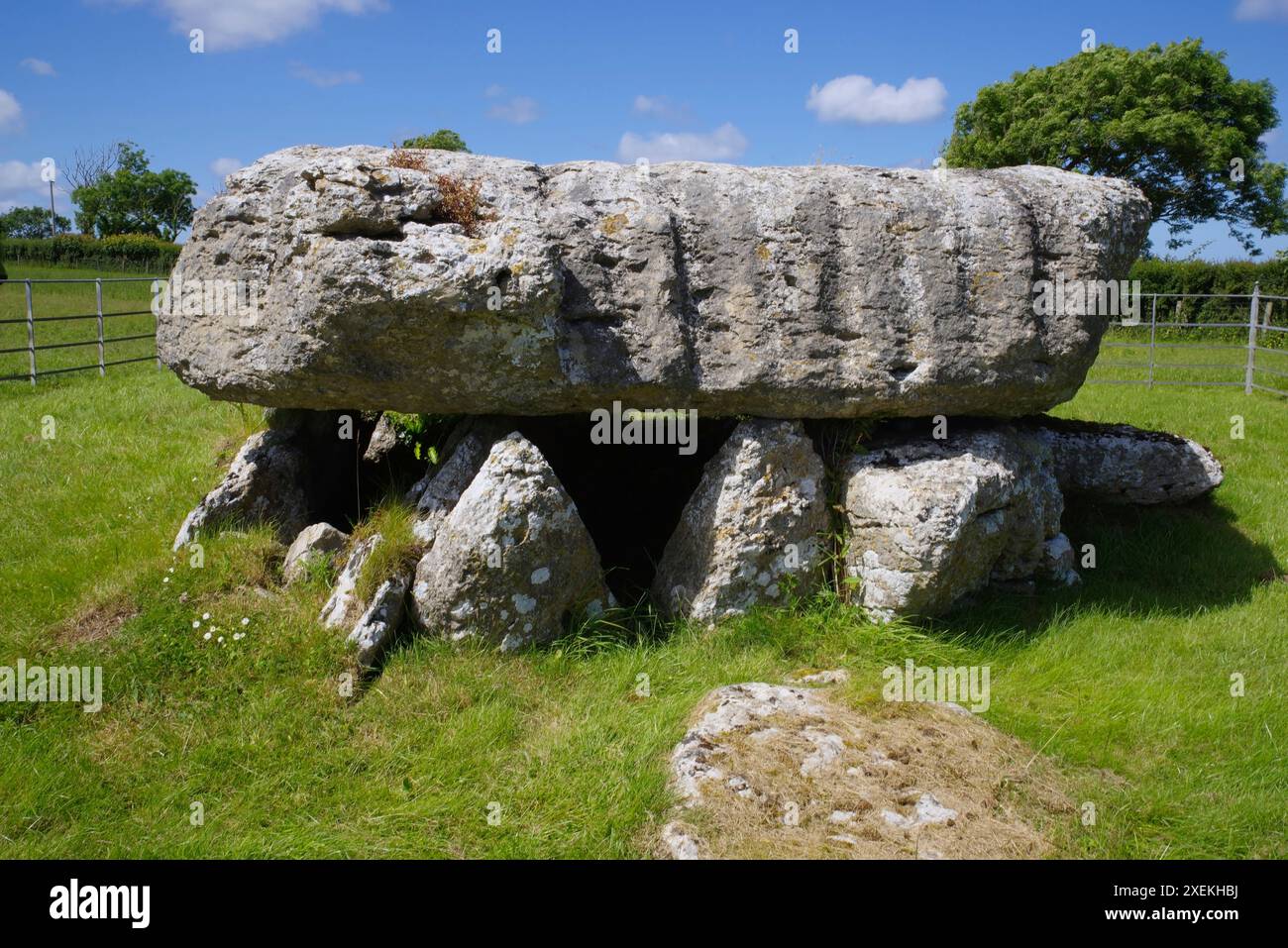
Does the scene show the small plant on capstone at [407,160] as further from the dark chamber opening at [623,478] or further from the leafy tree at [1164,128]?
the leafy tree at [1164,128]

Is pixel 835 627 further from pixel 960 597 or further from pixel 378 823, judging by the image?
pixel 378 823

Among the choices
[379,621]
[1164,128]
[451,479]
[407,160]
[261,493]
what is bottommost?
[379,621]

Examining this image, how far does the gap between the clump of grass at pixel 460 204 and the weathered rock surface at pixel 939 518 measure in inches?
124

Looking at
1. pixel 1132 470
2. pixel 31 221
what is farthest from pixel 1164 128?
pixel 31 221

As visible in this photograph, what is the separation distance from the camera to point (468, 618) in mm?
6039

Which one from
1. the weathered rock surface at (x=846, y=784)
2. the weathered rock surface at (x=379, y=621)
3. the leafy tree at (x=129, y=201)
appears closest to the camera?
the weathered rock surface at (x=846, y=784)

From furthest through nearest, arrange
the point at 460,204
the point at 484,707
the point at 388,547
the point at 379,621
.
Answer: the point at 388,547 < the point at 460,204 < the point at 379,621 < the point at 484,707

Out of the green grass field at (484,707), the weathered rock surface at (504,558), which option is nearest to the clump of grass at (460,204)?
the weathered rock surface at (504,558)

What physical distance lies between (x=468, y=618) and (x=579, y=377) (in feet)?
5.67

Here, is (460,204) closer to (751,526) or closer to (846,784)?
(751,526)

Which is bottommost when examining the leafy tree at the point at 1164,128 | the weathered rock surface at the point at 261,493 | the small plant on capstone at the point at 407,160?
the weathered rock surface at the point at 261,493

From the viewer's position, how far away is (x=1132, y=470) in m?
8.73

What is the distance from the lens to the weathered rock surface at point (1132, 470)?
8727 mm

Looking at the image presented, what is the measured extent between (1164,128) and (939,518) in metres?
33.6
